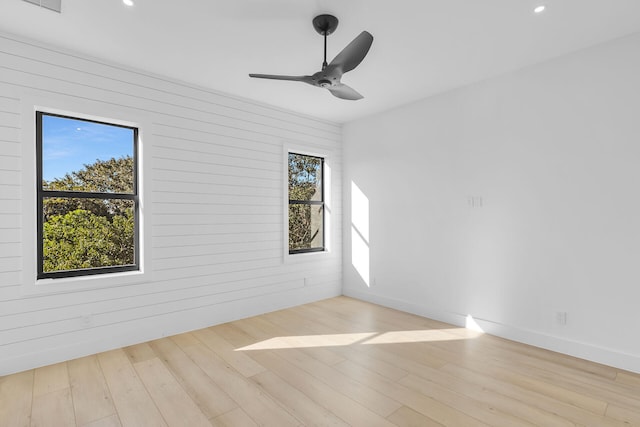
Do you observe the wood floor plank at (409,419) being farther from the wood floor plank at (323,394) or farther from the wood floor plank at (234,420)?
the wood floor plank at (234,420)

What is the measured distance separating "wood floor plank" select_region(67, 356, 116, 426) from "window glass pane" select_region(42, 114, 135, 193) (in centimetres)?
165

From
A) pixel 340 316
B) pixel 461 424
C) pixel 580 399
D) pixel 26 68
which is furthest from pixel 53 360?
pixel 580 399

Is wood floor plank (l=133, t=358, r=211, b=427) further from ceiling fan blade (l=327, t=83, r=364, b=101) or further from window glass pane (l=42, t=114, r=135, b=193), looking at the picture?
ceiling fan blade (l=327, t=83, r=364, b=101)

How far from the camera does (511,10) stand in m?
2.44

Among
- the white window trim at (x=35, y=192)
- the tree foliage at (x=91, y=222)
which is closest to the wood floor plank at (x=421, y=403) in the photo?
the white window trim at (x=35, y=192)

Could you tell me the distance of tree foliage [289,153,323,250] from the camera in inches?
197

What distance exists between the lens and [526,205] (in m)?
3.39

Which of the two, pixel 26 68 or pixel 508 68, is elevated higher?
pixel 508 68

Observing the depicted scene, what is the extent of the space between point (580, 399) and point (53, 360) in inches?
171

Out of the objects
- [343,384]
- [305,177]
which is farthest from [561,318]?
[305,177]

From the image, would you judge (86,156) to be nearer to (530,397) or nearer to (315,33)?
(315,33)

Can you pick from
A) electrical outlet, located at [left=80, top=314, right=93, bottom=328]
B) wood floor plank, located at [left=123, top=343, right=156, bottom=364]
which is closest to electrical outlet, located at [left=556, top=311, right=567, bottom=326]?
wood floor plank, located at [left=123, top=343, right=156, bottom=364]

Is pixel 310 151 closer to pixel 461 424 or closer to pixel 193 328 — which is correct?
pixel 193 328

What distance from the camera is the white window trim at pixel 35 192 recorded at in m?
2.82
